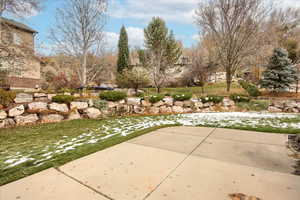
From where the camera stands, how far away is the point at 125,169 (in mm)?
2254

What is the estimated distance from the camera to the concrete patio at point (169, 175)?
171 cm

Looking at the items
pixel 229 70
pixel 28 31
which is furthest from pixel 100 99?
pixel 28 31

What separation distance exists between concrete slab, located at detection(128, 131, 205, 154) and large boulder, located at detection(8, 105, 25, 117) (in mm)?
4616

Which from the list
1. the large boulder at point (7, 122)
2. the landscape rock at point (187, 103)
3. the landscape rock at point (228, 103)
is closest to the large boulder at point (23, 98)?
the large boulder at point (7, 122)

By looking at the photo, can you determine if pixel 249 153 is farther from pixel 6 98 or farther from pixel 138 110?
pixel 6 98

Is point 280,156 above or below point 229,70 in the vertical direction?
below

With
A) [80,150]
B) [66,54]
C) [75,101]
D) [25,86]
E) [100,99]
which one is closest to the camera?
[80,150]

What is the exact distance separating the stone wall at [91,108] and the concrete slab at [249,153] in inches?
205

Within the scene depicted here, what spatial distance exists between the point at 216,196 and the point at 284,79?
13.0 metres

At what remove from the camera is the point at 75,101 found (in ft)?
22.2

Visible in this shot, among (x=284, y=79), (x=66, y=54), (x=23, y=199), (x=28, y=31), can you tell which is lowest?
(x=23, y=199)

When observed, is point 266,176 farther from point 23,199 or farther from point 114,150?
point 23,199

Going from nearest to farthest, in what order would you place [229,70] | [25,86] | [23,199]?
1. [23,199]
2. [229,70]
3. [25,86]

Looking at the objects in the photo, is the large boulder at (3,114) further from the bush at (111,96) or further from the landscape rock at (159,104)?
the landscape rock at (159,104)
